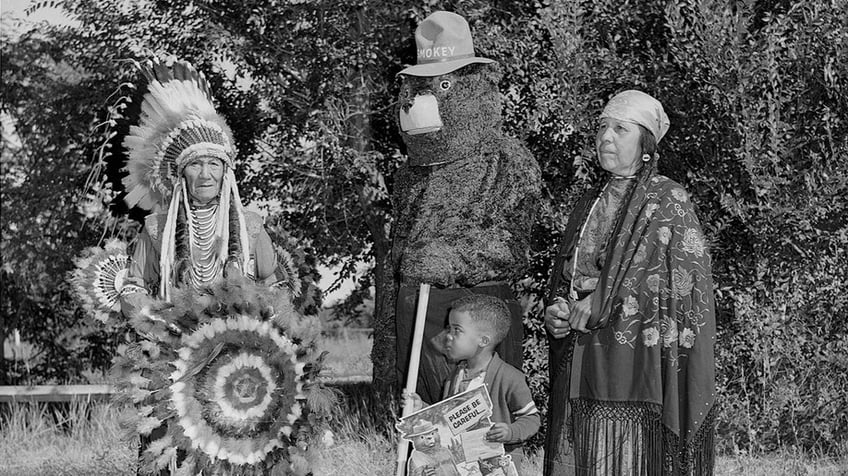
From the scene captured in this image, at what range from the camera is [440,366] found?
171 inches

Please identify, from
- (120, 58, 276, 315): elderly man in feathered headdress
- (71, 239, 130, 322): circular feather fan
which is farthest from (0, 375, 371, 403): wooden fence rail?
(120, 58, 276, 315): elderly man in feathered headdress

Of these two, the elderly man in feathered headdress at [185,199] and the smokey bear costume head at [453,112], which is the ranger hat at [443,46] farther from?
the elderly man in feathered headdress at [185,199]

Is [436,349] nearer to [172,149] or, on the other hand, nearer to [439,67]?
[439,67]

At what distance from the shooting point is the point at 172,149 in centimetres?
446

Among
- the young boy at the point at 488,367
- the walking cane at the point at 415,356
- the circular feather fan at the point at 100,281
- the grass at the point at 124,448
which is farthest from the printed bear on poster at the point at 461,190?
the circular feather fan at the point at 100,281

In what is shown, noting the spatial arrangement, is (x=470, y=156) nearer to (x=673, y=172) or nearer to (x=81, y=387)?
(x=673, y=172)

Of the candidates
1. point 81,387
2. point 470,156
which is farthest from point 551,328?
point 81,387

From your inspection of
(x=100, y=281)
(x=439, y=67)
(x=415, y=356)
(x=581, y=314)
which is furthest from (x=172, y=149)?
(x=581, y=314)

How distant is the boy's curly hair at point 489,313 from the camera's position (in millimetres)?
3926

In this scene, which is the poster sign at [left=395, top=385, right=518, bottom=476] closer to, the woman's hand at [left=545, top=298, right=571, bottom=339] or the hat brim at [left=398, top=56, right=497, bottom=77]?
the woman's hand at [left=545, top=298, right=571, bottom=339]

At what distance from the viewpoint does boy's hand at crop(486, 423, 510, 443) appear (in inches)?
145

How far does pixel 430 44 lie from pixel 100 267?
1.70 metres

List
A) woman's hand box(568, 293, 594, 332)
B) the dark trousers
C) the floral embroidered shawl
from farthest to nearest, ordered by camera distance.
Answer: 1. the dark trousers
2. woman's hand box(568, 293, 594, 332)
3. the floral embroidered shawl

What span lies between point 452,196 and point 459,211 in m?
0.08
